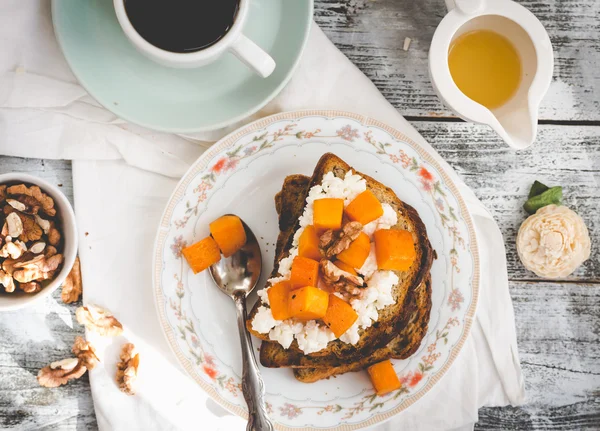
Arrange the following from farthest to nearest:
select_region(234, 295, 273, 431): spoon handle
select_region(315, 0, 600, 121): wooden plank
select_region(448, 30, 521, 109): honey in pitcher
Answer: select_region(315, 0, 600, 121): wooden plank → select_region(448, 30, 521, 109): honey in pitcher → select_region(234, 295, 273, 431): spoon handle

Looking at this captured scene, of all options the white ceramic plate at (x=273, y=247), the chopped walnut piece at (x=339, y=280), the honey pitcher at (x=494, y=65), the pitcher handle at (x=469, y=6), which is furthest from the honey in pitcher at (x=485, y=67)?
the chopped walnut piece at (x=339, y=280)

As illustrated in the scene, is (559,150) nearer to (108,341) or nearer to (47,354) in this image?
(108,341)

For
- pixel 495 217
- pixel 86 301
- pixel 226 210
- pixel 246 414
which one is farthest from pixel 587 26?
pixel 86 301

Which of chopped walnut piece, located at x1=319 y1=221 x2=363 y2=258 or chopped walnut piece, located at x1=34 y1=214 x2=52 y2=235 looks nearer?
chopped walnut piece, located at x1=319 y1=221 x2=363 y2=258

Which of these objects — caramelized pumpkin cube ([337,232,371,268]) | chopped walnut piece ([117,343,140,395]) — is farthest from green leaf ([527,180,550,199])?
chopped walnut piece ([117,343,140,395])

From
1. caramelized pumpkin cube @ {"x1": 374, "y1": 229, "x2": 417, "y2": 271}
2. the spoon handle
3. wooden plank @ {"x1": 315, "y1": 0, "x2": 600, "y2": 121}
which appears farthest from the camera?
wooden plank @ {"x1": 315, "y1": 0, "x2": 600, "y2": 121}

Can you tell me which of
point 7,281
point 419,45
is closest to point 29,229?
point 7,281

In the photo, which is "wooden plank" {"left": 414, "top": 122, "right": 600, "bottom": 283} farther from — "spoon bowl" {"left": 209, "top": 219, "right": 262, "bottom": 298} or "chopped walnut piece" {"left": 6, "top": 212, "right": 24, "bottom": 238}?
"chopped walnut piece" {"left": 6, "top": 212, "right": 24, "bottom": 238}

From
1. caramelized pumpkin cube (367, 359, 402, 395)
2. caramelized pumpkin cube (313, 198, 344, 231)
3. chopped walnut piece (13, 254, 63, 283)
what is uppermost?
caramelized pumpkin cube (313, 198, 344, 231)
